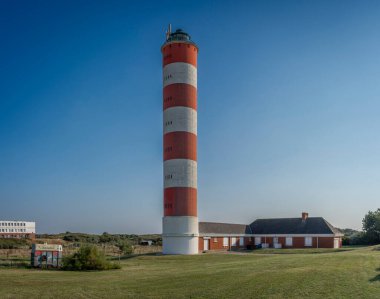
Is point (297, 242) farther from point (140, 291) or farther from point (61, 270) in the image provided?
point (140, 291)

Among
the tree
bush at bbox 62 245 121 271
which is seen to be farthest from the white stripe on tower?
the tree

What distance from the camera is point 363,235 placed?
57281mm

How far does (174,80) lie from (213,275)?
25930mm

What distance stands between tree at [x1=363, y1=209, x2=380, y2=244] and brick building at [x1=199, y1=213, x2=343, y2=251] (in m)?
3.79

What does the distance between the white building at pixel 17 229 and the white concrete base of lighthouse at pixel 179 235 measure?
80.5 meters

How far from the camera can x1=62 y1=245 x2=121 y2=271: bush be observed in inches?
1136

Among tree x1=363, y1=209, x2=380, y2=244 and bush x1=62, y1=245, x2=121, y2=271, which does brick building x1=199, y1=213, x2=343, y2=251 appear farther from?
bush x1=62, y1=245, x2=121, y2=271

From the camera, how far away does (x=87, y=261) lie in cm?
2902

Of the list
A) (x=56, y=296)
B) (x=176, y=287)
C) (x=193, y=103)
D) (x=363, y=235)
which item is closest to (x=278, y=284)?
(x=176, y=287)

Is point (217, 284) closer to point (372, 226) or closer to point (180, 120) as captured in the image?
point (180, 120)

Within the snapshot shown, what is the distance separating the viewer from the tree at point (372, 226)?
2174 inches

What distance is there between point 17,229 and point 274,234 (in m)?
84.4

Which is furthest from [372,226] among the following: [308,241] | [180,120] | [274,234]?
[180,120]

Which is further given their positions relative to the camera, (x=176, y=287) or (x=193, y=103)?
(x=193, y=103)
